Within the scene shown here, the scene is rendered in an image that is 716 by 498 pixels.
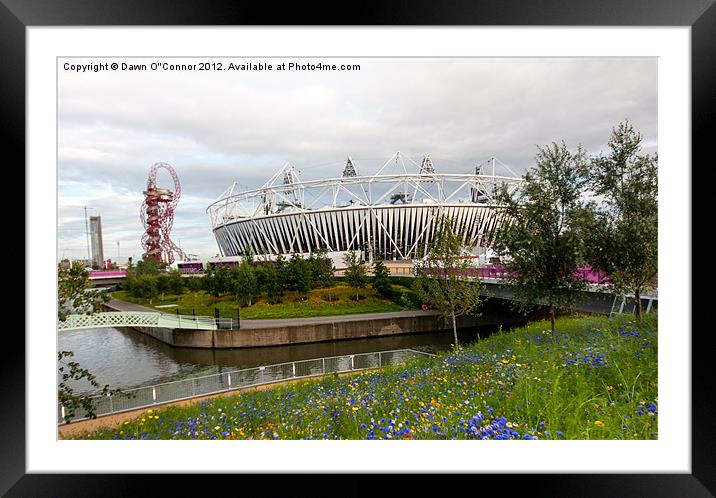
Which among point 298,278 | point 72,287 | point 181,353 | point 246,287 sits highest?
point 72,287

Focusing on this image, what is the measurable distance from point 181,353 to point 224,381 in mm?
7938

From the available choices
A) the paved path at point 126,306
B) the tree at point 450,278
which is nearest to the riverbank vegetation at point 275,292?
the paved path at point 126,306

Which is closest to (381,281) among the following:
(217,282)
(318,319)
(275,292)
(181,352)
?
(318,319)

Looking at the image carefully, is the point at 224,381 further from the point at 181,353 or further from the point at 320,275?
the point at 320,275

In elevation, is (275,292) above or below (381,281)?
below

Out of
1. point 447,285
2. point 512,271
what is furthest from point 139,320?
point 512,271

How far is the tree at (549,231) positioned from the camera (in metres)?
5.29

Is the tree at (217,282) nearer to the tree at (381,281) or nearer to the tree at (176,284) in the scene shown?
the tree at (176,284)
